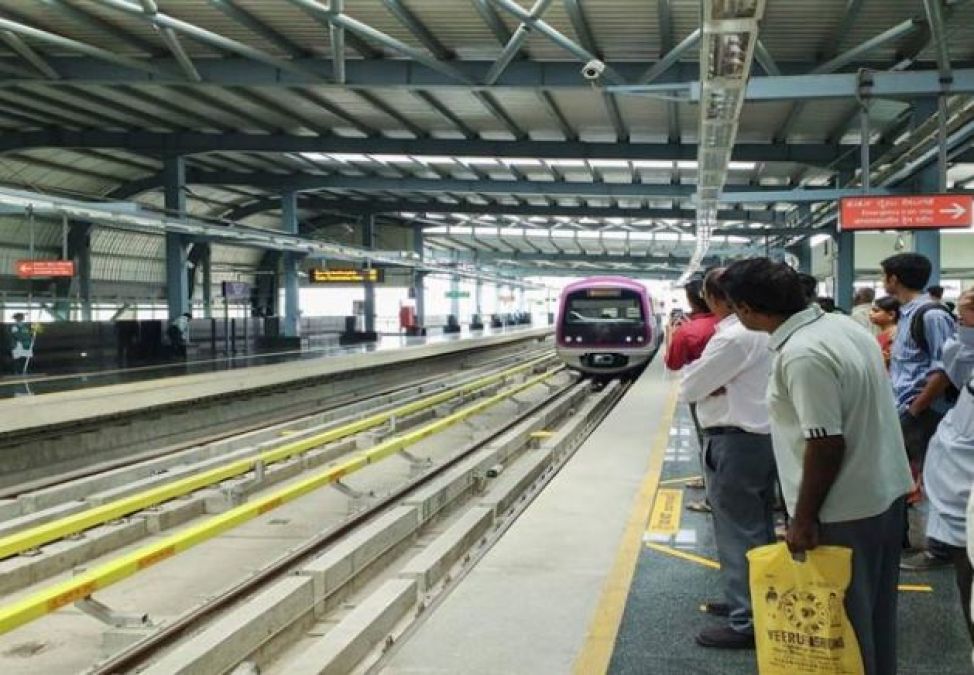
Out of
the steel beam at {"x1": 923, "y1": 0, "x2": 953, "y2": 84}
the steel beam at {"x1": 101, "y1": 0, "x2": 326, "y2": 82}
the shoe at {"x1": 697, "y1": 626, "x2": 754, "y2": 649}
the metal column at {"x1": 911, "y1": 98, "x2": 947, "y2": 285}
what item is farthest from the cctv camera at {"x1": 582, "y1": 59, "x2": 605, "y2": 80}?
the shoe at {"x1": 697, "y1": 626, "x2": 754, "y2": 649}

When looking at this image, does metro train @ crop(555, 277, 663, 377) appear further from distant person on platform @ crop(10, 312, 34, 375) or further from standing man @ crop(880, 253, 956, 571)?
standing man @ crop(880, 253, 956, 571)

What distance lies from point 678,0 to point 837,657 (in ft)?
33.2

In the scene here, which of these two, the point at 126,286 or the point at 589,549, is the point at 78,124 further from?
the point at 589,549

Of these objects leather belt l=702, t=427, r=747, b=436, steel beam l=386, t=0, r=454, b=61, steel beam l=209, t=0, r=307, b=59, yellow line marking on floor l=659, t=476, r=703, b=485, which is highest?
steel beam l=209, t=0, r=307, b=59

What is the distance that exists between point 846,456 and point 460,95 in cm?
1468

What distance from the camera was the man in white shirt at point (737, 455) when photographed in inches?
153

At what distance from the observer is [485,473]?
1048 centimetres

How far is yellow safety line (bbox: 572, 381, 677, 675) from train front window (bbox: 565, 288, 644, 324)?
1220cm

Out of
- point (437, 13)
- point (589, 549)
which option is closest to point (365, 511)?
point (589, 549)

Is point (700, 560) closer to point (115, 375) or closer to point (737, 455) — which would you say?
point (737, 455)

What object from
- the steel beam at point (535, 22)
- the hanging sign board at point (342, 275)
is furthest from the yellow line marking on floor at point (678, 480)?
the hanging sign board at point (342, 275)

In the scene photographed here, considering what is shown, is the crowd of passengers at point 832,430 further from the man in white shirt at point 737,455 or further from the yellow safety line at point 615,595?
the yellow safety line at point 615,595

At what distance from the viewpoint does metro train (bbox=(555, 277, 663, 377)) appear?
1977 cm

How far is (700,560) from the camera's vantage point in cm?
522
